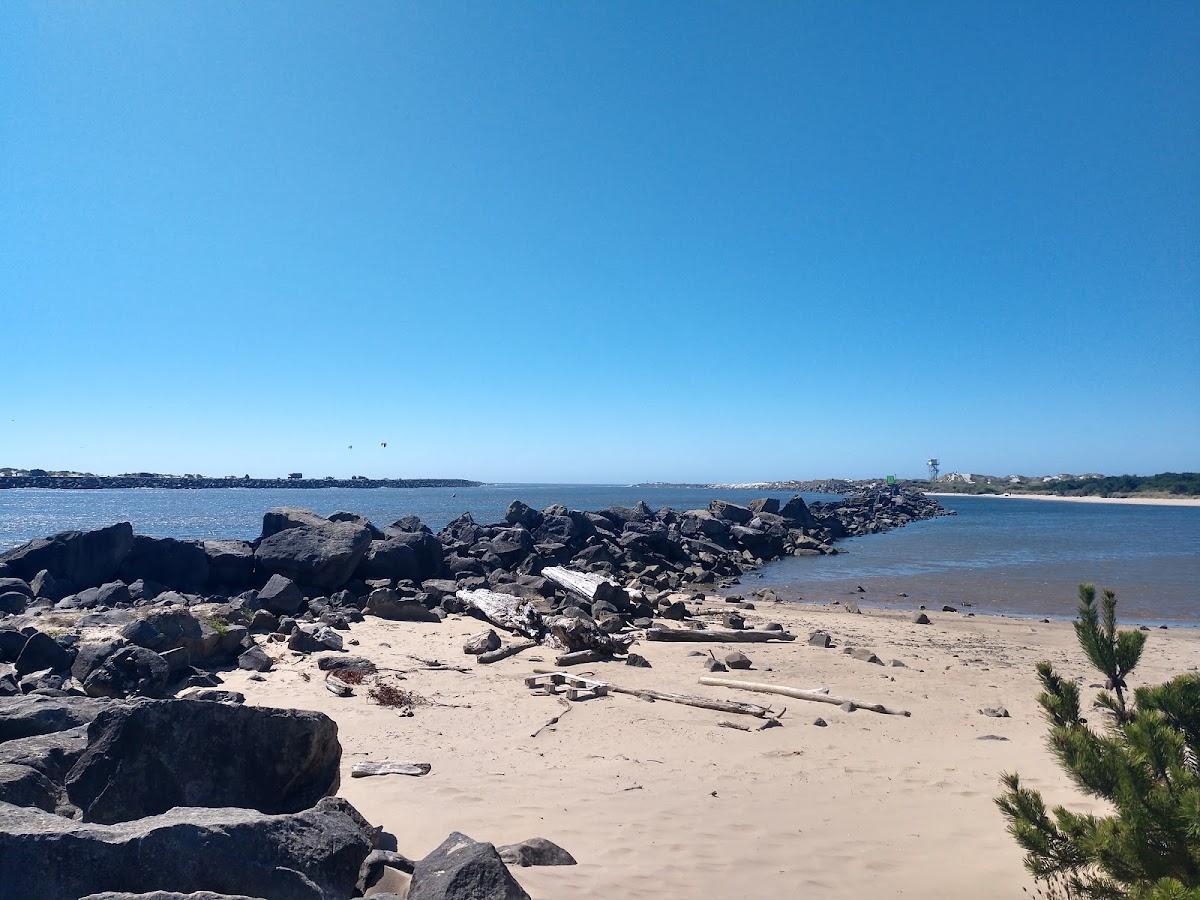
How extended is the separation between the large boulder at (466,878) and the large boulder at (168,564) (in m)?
16.2

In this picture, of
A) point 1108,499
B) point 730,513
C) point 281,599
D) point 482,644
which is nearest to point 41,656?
point 281,599

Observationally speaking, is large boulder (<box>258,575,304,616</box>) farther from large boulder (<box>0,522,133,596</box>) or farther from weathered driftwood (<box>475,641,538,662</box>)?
large boulder (<box>0,522,133,596</box>)

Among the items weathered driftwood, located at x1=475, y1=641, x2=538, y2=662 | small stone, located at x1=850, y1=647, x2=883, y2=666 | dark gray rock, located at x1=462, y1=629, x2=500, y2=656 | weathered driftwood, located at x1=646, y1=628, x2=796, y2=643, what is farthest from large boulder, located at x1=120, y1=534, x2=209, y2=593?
small stone, located at x1=850, y1=647, x2=883, y2=666

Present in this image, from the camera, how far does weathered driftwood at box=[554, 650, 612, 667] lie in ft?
37.1

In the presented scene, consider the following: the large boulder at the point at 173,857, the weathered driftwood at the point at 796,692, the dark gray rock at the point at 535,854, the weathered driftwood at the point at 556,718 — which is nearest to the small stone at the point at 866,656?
the weathered driftwood at the point at 796,692

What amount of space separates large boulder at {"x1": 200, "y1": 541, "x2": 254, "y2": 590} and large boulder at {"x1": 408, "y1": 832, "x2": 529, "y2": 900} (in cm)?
1622

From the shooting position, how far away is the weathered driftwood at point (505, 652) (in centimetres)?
1148

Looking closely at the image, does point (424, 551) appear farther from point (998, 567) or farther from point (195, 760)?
point (998, 567)

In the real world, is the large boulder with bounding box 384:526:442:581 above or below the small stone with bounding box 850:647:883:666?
above

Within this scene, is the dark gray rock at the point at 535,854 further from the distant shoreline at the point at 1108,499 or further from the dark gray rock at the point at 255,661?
the distant shoreline at the point at 1108,499

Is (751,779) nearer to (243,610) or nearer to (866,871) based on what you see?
(866,871)

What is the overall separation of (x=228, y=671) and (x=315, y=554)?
25.2ft

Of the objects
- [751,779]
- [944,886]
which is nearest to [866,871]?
[944,886]

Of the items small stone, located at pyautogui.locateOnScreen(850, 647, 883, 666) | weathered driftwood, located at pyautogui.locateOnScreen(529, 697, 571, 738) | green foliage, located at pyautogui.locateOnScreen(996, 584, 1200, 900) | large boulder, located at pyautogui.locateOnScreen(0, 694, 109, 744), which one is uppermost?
green foliage, located at pyautogui.locateOnScreen(996, 584, 1200, 900)
